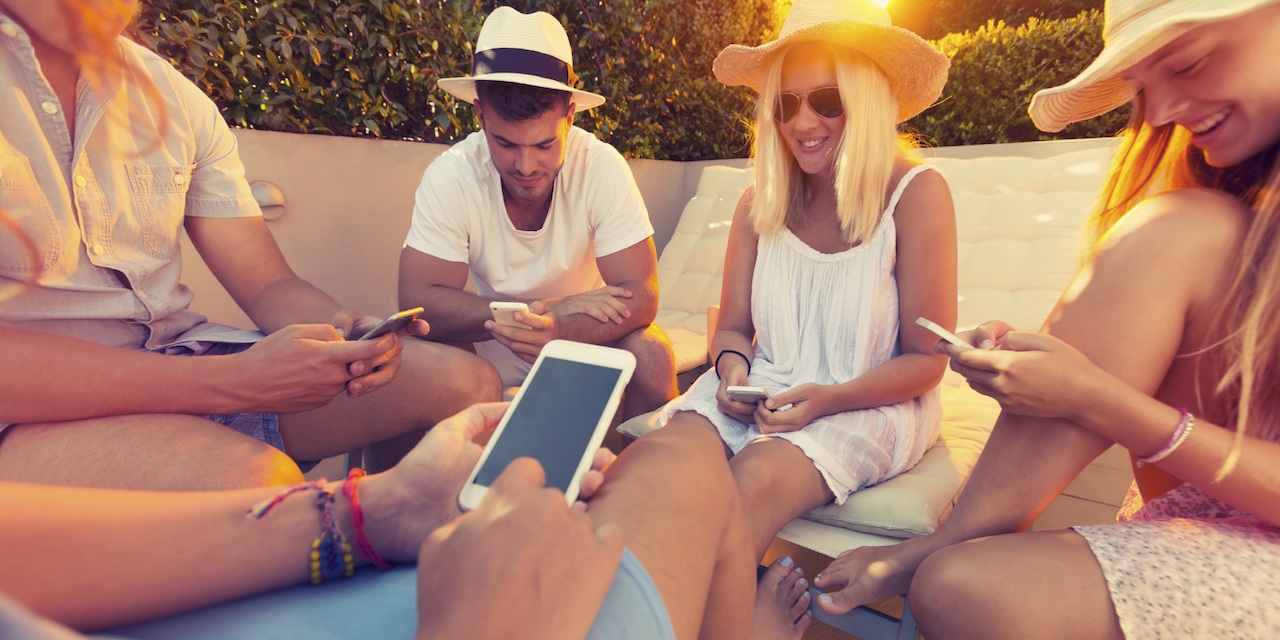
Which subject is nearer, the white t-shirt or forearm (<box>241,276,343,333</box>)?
forearm (<box>241,276,343,333</box>)

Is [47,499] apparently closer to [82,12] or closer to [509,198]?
[82,12]

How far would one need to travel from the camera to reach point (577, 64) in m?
4.45

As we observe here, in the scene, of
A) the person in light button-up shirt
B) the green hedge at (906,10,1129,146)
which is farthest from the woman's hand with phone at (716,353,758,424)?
the green hedge at (906,10,1129,146)

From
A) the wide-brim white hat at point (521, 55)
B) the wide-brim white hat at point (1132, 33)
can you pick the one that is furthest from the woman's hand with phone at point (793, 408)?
the wide-brim white hat at point (521, 55)

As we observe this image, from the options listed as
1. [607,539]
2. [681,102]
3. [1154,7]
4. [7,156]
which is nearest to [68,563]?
[607,539]

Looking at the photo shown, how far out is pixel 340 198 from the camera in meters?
3.41

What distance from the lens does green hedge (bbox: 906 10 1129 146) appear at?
4.70 metres

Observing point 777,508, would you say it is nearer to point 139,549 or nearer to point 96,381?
point 139,549

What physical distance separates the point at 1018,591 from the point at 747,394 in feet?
3.11

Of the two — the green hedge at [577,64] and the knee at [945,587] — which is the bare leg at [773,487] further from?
the green hedge at [577,64]

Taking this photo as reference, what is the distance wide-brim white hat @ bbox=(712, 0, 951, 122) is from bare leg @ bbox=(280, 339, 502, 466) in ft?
5.09

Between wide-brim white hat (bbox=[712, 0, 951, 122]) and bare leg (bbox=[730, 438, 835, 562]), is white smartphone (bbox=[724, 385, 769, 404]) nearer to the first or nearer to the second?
bare leg (bbox=[730, 438, 835, 562])

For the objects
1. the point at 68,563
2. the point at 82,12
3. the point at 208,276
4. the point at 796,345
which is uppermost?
the point at 82,12

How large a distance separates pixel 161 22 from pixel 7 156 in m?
1.73
